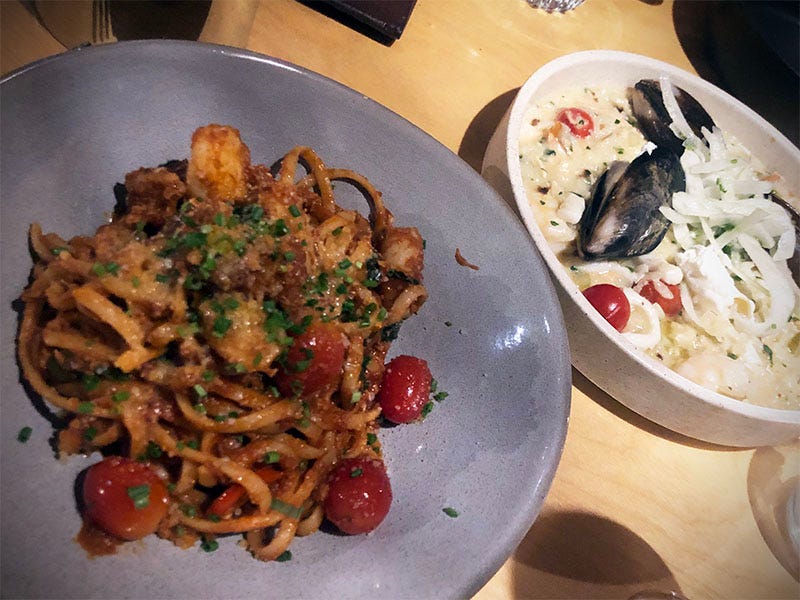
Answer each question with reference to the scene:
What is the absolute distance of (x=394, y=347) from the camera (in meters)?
1.71

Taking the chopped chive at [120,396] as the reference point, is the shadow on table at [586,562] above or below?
below

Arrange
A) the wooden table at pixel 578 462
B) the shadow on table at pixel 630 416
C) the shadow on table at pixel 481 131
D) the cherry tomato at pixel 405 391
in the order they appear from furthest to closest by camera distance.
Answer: the shadow on table at pixel 481 131
the shadow on table at pixel 630 416
the wooden table at pixel 578 462
the cherry tomato at pixel 405 391

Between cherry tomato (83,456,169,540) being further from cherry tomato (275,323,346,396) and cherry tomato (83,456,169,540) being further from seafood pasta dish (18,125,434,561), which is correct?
cherry tomato (275,323,346,396)

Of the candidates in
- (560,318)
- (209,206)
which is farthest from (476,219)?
(209,206)

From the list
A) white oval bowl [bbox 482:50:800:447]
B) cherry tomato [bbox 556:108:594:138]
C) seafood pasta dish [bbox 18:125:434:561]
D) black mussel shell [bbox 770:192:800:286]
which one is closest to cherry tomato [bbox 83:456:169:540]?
seafood pasta dish [bbox 18:125:434:561]

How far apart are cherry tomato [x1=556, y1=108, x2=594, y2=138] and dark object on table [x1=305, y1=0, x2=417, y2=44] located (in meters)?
0.72

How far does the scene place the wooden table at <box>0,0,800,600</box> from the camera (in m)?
1.70

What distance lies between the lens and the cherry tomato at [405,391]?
152 cm

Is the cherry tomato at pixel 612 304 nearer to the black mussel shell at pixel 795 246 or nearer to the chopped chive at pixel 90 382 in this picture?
the black mussel shell at pixel 795 246

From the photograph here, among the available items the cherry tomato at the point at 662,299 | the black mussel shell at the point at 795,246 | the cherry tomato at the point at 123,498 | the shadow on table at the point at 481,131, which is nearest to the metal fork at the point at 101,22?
the shadow on table at the point at 481,131

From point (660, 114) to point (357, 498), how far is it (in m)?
2.12

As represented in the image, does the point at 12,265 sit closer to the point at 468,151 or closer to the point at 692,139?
the point at 468,151

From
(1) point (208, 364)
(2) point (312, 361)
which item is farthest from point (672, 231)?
(1) point (208, 364)

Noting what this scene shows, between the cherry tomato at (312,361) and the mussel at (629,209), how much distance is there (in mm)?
1063
